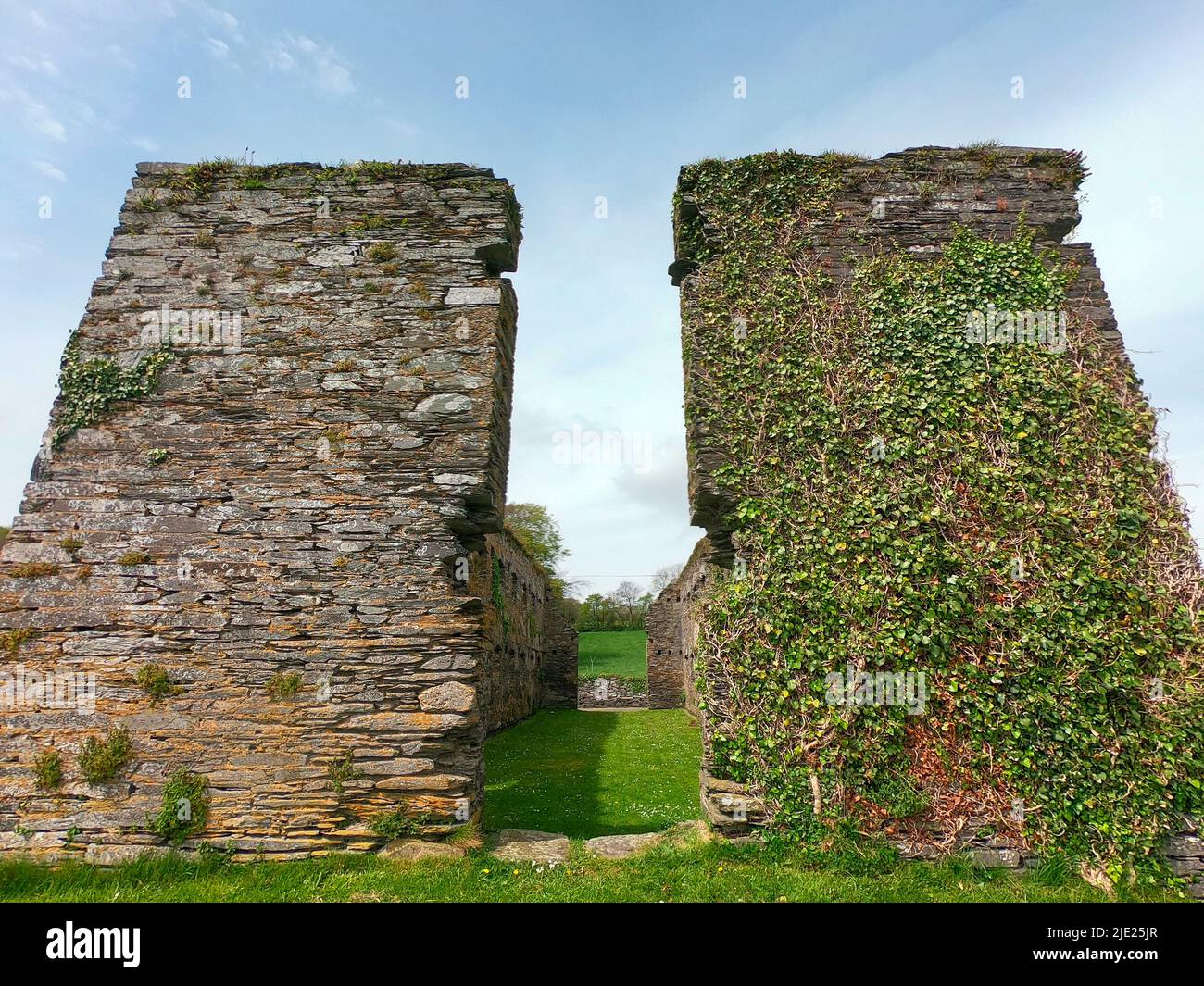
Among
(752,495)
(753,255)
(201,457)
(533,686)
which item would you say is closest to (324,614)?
(201,457)

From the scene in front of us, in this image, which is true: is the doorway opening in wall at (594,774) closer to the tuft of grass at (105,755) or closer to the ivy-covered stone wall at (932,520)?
the ivy-covered stone wall at (932,520)

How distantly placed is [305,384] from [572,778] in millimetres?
6974

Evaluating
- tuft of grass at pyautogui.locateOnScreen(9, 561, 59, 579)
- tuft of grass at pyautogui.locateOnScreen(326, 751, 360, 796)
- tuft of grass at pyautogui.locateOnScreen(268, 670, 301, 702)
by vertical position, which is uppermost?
tuft of grass at pyautogui.locateOnScreen(9, 561, 59, 579)

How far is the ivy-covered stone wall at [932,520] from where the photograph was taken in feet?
16.5

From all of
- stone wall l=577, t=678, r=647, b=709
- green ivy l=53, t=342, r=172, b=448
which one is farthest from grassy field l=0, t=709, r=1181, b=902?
stone wall l=577, t=678, r=647, b=709

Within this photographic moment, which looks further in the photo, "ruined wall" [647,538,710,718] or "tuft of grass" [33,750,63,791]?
"ruined wall" [647,538,710,718]

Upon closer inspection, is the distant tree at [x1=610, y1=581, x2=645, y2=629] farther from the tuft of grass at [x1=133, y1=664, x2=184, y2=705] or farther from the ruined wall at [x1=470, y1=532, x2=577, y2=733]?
→ the tuft of grass at [x1=133, y1=664, x2=184, y2=705]

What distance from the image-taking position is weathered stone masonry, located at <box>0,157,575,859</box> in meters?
5.09

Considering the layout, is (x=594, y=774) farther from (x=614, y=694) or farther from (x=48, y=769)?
(x=614, y=694)

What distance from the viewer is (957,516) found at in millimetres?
5527

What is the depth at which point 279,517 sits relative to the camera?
558 centimetres

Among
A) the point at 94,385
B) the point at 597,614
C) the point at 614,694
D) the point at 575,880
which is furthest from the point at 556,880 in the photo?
the point at 597,614

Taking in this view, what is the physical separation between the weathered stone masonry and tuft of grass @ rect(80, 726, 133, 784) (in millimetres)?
65

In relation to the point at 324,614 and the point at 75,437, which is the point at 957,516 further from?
the point at 75,437
